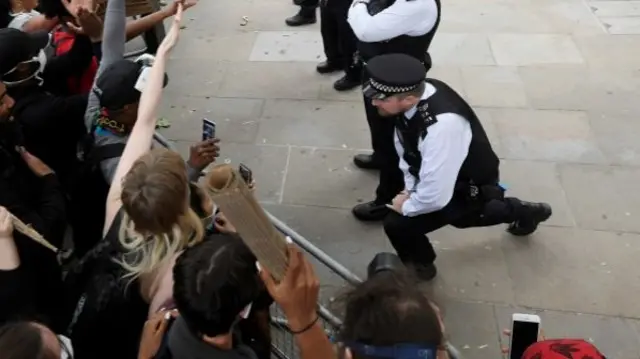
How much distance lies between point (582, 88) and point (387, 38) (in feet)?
8.27

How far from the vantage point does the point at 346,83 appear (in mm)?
5941

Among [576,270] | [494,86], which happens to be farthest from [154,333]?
[494,86]

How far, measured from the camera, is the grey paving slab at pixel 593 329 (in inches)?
142

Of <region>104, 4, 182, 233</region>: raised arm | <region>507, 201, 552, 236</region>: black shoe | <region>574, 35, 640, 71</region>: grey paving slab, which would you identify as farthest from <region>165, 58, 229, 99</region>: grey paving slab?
<region>574, 35, 640, 71</region>: grey paving slab

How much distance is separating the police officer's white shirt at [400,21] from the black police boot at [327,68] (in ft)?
6.50

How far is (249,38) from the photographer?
6984 millimetres

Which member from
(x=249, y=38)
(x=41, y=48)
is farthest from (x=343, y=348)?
(x=249, y=38)

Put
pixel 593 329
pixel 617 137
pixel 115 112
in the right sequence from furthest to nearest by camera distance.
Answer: pixel 617 137 < pixel 593 329 < pixel 115 112

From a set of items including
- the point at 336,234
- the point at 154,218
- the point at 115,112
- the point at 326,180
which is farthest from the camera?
the point at 326,180

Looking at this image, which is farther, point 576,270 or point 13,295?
point 576,270

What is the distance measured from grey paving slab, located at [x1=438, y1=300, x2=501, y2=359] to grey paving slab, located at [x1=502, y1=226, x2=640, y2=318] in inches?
9.5

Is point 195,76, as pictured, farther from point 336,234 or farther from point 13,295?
point 13,295

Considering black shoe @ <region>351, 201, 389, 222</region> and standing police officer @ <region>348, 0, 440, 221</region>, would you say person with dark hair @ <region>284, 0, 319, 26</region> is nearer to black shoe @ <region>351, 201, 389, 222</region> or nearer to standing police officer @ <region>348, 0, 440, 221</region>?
standing police officer @ <region>348, 0, 440, 221</region>

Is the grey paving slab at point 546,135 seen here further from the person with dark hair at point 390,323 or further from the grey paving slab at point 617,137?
the person with dark hair at point 390,323
